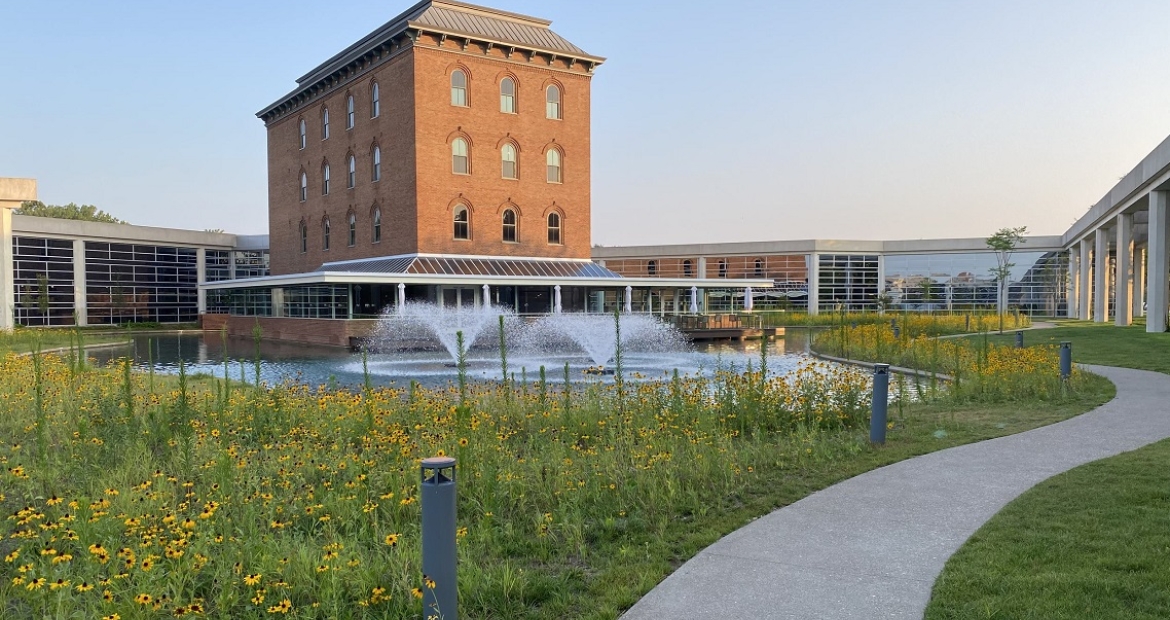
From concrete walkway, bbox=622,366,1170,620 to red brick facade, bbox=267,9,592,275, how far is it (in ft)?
110

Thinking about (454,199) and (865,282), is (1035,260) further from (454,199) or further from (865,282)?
(454,199)

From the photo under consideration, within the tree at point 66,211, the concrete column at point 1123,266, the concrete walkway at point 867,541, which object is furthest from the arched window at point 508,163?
the tree at point 66,211

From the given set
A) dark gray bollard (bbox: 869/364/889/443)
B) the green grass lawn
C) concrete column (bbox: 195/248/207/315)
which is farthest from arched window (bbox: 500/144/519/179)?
the green grass lawn

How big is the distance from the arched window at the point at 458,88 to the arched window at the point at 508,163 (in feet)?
10.7

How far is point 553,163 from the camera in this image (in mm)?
44031

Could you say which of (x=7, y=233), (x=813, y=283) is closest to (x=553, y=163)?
(x=7, y=233)

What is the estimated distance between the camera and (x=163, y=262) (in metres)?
53.2

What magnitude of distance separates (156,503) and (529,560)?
2941 millimetres

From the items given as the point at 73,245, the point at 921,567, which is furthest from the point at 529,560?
the point at 73,245

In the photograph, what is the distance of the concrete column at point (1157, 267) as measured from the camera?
28.2 meters

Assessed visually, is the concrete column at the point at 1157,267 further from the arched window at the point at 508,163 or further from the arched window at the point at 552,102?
the arched window at the point at 508,163

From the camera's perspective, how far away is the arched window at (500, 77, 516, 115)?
41875 millimetres

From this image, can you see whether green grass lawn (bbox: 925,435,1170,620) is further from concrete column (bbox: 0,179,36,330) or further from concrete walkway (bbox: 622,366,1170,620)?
concrete column (bbox: 0,179,36,330)

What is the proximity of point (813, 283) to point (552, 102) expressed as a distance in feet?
98.5
